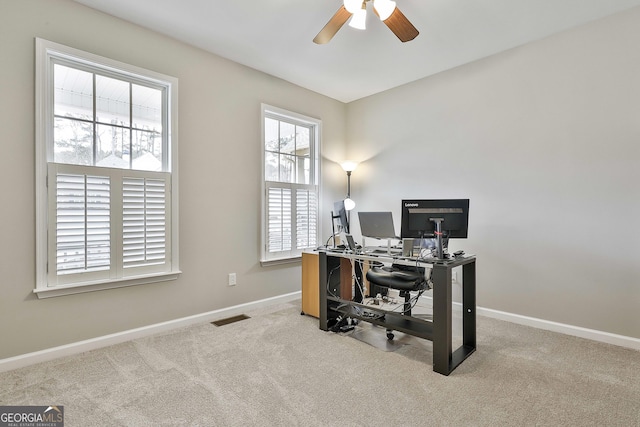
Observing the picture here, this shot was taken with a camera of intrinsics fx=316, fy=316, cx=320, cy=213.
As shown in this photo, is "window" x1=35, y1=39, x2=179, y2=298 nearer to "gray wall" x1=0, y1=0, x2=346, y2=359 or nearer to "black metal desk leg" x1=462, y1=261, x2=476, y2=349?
"gray wall" x1=0, y1=0, x2=346, y2=359

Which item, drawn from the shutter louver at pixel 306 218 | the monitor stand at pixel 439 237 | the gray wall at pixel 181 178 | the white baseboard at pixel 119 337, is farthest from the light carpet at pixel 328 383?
the shutter louver at pixel 306 218

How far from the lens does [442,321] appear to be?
225 cm

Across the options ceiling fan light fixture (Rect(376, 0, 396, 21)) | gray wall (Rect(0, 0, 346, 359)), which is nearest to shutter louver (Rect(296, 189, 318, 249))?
gray wall (Rect(0, 0, 346, 359))

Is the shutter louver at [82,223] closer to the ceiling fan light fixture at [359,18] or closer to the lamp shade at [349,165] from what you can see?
the ceiling fan light fixture at [359,18]

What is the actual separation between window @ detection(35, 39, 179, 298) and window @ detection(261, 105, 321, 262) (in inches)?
43.5

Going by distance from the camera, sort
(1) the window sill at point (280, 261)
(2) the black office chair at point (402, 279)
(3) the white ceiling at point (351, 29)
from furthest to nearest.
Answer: (1) the window sill at point (280, 261), (2) the black office chair at point (402, 279), (3) the white ceiling at point (351, 29)

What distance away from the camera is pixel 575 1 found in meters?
2.46

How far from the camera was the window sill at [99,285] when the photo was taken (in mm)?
2371

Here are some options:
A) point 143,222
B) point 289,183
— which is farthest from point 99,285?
point 289,183

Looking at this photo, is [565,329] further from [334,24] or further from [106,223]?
[106,223]

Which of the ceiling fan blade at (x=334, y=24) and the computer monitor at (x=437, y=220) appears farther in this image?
the computer monitor at (x=437, y=220)

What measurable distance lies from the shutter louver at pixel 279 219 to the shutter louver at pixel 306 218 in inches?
6.0

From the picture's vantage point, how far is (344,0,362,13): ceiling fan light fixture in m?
2.06

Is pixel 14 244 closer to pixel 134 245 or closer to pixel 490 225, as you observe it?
pixel 134 245
